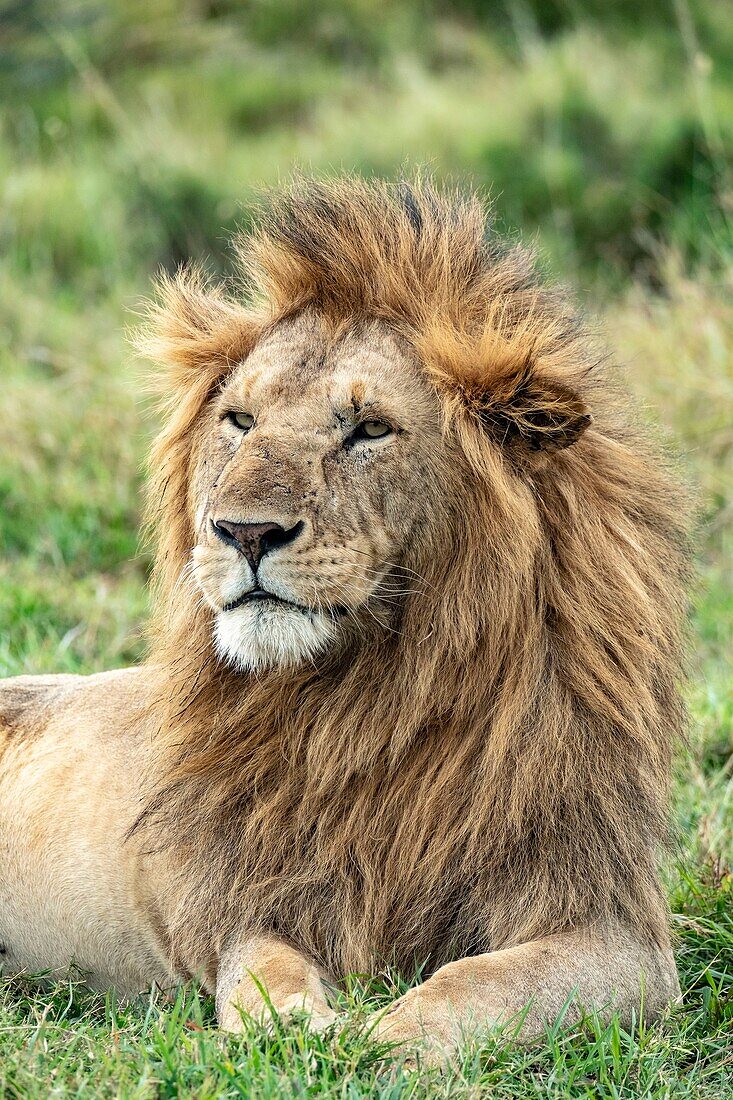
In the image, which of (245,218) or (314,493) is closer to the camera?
(314,493)

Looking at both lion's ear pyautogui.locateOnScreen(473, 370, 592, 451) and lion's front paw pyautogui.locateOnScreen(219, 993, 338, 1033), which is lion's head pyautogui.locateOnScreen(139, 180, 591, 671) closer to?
lion's ear pyautogui.locateOnScreen(473, 370, 592, 451)

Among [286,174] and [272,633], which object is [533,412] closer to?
[272,633]

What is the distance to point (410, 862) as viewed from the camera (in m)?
2.91

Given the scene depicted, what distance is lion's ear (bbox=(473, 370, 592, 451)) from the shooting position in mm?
2896

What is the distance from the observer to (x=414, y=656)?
290 centimetres

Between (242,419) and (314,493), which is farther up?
(242,419)

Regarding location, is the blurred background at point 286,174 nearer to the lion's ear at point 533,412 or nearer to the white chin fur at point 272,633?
the lion's ear at point 533,412

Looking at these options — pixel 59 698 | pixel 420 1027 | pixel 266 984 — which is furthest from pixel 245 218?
pixel 420 1027

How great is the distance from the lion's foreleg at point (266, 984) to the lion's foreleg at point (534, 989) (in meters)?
0.17

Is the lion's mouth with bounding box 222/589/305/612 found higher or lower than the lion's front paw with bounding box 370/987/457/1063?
higher

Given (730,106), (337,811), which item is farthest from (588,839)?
(730,106)

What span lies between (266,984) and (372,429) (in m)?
1.05

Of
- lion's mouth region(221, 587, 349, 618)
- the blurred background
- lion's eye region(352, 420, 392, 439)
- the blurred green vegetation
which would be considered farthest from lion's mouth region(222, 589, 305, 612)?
the blurred green vegetation

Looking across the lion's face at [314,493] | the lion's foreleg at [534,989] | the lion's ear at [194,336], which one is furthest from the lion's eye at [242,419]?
the lion's foreleg at [534,989]
